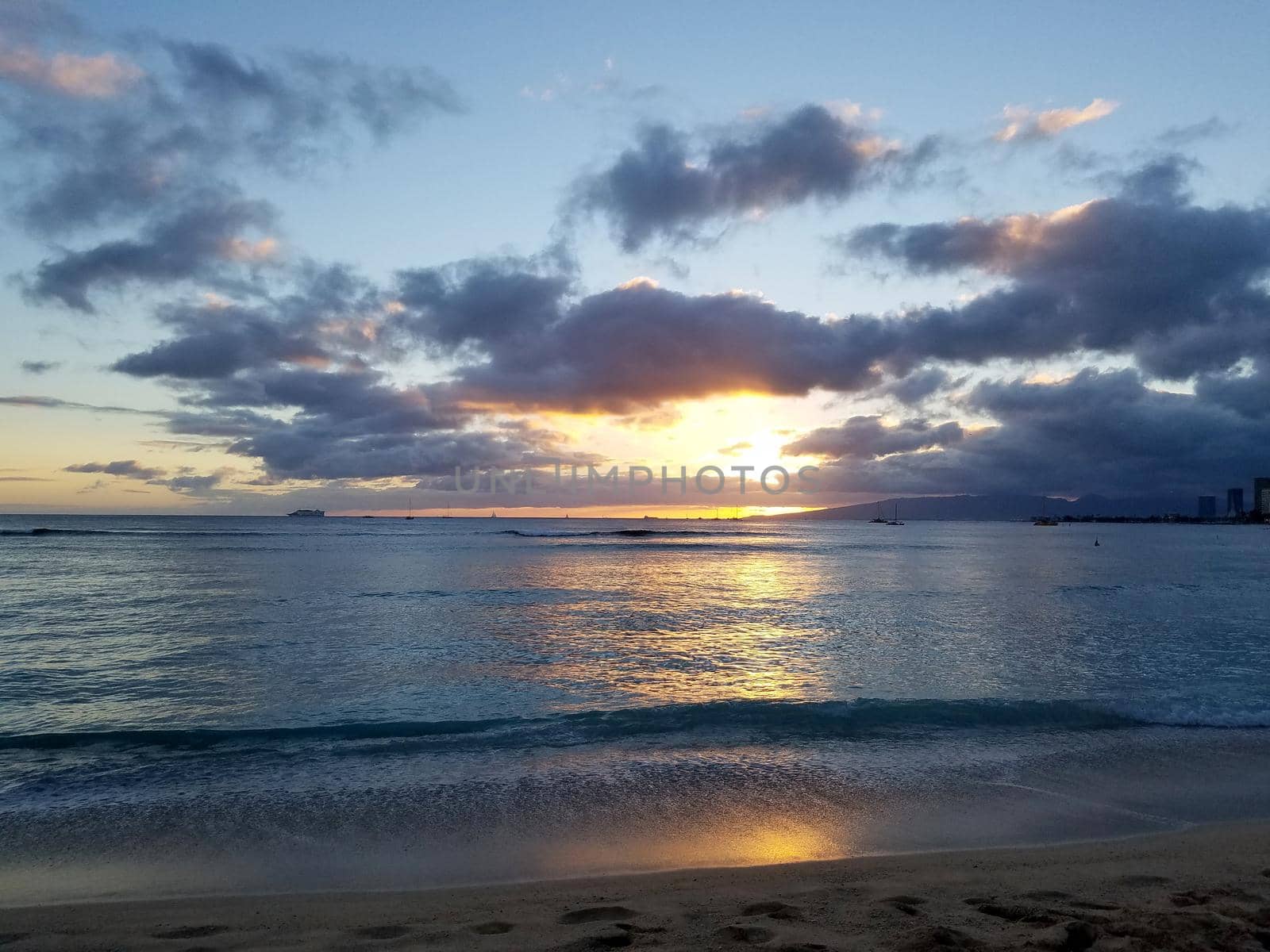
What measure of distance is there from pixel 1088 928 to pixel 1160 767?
259 inches

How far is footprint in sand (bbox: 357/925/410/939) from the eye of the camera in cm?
587

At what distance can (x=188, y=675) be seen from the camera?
1634cm

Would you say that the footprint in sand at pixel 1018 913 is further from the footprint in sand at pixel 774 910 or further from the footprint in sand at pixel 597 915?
the footprint in sand at pixel 597 915

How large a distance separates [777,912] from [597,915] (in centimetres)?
150

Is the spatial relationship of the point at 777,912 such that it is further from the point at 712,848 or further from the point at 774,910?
the point at 712,848

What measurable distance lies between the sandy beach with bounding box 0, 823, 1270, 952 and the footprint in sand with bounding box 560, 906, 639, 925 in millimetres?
17

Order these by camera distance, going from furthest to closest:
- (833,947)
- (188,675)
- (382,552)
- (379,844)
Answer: (382,552), (188,675), (379,844), (833,947)

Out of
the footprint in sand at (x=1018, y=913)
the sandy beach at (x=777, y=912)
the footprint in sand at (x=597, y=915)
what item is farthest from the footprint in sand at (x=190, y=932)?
the footprint in sand at (x=1018, y=913)

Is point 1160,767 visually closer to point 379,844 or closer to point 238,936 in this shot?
point 379,844

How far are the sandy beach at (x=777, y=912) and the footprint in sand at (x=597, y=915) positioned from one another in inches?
0.7

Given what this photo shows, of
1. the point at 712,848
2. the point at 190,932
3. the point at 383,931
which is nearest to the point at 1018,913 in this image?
the point at 712,848

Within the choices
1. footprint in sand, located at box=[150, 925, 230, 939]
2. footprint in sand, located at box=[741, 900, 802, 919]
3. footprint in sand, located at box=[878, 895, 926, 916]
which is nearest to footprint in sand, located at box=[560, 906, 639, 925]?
footprint in sand, located at box=[741, 900, 802, 919]

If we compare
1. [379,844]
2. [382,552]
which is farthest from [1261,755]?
[382,552]

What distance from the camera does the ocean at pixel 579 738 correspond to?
7938 millimetres
